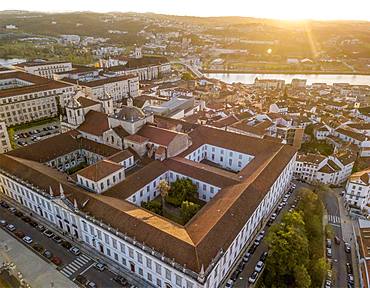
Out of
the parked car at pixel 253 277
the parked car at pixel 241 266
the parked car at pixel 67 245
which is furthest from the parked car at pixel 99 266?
the parked car at pixel 253 277

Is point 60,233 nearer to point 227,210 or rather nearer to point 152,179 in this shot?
point 152,179

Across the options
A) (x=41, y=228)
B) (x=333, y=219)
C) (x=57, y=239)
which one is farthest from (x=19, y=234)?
(x=333, y=219)

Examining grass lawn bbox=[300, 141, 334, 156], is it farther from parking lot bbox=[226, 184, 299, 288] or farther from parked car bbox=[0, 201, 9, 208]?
parked car bbox=[0, 201, 9, 208]

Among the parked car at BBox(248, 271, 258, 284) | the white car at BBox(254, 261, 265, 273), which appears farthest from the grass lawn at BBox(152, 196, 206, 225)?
the parked car at BBox(248, 271, 258, 284)

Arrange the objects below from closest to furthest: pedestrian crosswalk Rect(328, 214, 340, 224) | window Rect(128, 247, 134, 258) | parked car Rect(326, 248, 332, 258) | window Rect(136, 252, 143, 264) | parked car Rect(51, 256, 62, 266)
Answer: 1. window Rect(136, 252, 143, 264)
2. window Rect(128, 247, 134, 258)
3. parked car Rect(51, 256, 62, 266)
4. parked car Rect(326, 248, 332, 258)
5. pedestrian crosswalk Rect(328, 214, 340, 224)

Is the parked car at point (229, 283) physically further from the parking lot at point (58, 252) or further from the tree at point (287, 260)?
the parking lot at point (58, 252)

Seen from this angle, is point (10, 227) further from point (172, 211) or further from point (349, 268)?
point (349, 268)

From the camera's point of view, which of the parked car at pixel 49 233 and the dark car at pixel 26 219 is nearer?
the parked car at pixel 49 233
